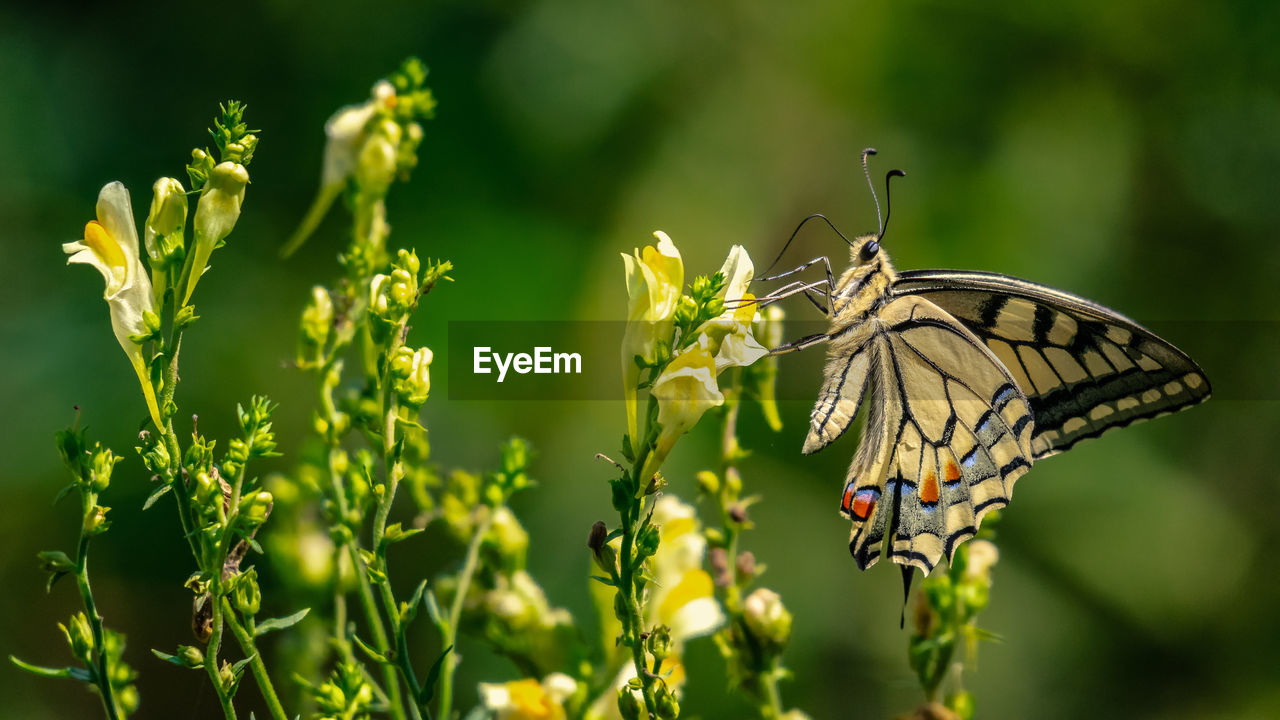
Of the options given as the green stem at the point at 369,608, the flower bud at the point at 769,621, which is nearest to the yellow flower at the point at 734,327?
the flower bud at the point at 769,621

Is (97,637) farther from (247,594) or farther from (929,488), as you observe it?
(929,488)

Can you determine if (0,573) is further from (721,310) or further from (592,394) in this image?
(721,310)

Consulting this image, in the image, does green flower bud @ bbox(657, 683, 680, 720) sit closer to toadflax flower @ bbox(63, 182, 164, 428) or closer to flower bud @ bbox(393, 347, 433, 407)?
flower bud @ bbox(393, 347, 433, 407)

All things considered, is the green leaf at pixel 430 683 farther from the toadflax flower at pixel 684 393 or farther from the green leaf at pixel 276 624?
the toadflax flower at pixel 684 393

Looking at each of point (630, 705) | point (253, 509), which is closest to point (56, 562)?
point (253, 509)

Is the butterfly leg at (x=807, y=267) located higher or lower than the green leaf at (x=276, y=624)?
higher

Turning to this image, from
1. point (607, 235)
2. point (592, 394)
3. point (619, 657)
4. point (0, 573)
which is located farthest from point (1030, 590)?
point (0, 573)

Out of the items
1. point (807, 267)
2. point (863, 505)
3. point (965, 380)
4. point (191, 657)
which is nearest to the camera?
point (191, 657)
